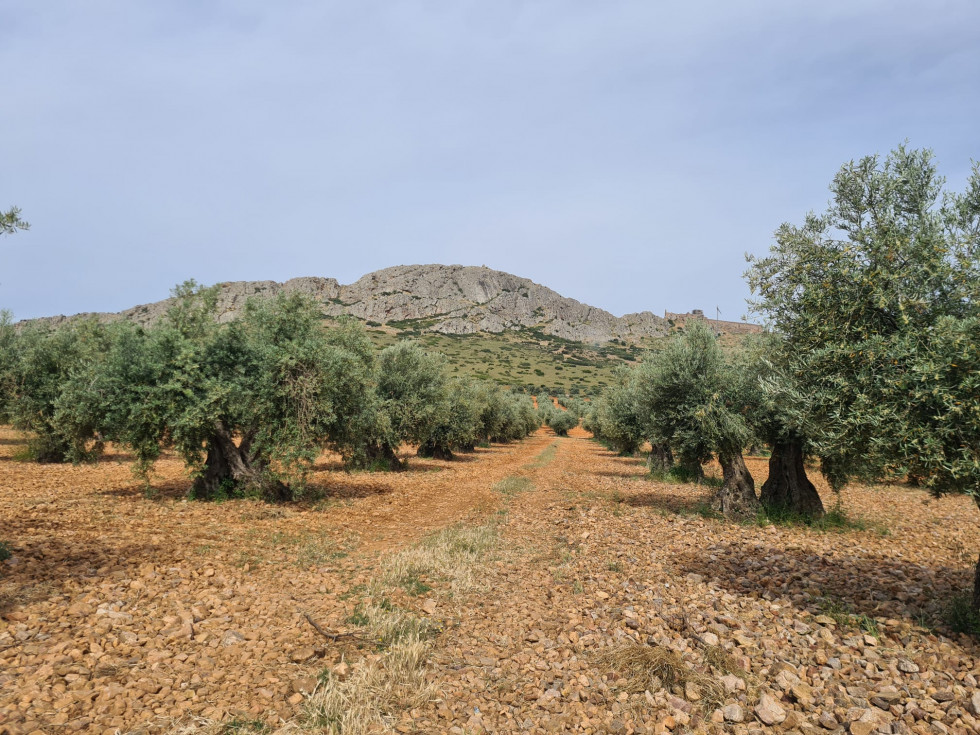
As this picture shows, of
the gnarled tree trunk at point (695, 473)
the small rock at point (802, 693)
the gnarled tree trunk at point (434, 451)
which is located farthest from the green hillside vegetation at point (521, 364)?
the small rock at point (802, 693)

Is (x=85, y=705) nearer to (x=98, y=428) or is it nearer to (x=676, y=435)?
(x=98, y=428)

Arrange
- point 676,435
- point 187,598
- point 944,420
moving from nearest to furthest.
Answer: point 944,420
point 187,598
point 676,435

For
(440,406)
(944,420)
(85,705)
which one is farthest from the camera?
(440,406)

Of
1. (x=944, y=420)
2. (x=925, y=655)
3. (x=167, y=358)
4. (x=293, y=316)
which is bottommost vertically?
(x=925, y=655)

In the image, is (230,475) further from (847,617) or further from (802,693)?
(847,617)

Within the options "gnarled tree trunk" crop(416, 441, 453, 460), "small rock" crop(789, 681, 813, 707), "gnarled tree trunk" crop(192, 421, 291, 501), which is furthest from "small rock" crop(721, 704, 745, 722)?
"gnarled tree trunk" crop(416, 441, 453, 460)

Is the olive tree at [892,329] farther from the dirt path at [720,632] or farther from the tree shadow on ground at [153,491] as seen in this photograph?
the tree shadow on ground at [153,491]

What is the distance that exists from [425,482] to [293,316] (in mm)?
12634

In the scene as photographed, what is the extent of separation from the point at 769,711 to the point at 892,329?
261 inches

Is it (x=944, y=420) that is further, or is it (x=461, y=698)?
(x=944, y=420)

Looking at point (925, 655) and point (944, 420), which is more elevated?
point (944, 420)

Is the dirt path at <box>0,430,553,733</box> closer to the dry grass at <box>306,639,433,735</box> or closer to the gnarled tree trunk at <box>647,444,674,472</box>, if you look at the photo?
the dry grass at <box>306,639,433,735</box>

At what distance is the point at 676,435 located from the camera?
1859 cm

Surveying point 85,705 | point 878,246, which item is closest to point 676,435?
point 878,246
